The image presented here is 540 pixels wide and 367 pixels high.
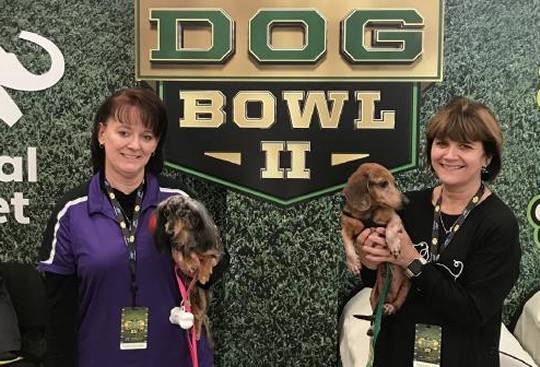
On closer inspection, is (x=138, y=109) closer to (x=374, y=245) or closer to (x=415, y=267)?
(x=374, y=245)

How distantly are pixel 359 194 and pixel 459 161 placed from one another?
0.26 m

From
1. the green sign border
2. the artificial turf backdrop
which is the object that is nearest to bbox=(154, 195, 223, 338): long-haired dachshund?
the artificial turf backdrop

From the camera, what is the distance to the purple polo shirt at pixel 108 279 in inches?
57.9

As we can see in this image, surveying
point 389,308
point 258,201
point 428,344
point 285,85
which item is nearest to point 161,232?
point 389,308

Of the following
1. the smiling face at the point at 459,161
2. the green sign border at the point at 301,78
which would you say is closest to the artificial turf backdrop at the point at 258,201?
the green sign border at the point at 301,78

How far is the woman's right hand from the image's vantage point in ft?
4.63

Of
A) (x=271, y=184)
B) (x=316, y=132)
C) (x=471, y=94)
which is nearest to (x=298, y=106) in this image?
(x=316, y=132)

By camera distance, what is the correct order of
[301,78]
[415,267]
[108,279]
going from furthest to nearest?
1. [301,78]
2. [108,279]
3. [415,267]

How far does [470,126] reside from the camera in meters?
1.39

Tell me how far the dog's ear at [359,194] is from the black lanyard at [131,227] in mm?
581

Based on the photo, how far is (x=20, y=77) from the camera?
2.73 meters

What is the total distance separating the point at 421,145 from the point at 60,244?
68.8 inches

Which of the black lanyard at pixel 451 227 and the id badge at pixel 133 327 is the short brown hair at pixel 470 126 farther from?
the id badge at pixel 133 327

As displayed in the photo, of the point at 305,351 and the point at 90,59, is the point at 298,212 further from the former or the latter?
the point at 90,59
